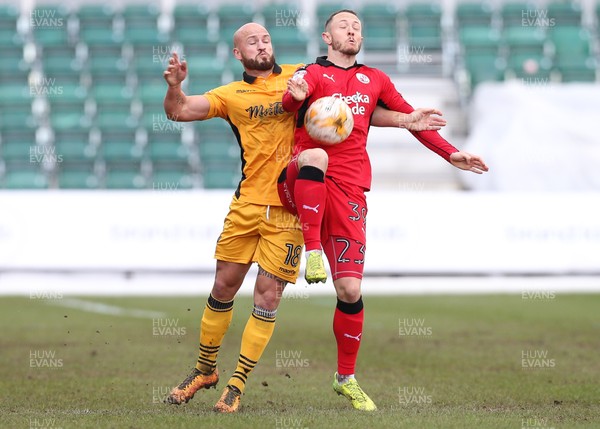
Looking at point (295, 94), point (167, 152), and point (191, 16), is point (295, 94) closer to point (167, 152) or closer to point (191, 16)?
point (167, 152)

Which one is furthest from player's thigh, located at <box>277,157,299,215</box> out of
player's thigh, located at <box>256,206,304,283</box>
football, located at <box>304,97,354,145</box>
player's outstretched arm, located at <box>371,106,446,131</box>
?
player's outstretched arm, located at <box>371,106,446,131</box>

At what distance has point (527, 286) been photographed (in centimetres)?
1728

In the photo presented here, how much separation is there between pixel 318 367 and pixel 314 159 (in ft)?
10.2

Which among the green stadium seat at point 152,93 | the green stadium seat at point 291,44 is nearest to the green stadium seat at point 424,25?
the green stadium seat at point 291,44

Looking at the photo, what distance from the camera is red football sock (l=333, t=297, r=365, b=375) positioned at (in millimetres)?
6285

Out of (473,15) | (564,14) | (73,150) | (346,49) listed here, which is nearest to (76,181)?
(73,150)

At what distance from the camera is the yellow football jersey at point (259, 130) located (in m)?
6.39

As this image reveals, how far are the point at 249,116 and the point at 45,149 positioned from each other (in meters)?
14.9

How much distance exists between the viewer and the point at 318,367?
8711 mm

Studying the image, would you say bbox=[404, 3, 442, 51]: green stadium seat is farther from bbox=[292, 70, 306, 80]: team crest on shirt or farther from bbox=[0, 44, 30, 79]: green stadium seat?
bbox=[292, 70, 306, 80]: team crest on shirt

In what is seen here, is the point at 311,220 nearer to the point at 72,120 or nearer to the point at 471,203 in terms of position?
the point at 471,203

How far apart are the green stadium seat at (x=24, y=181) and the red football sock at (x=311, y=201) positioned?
1476cm

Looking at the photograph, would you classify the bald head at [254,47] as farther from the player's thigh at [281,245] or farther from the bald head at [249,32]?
the player's thigh at [281,245]

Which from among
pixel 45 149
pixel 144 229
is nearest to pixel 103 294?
pixel 144 229
